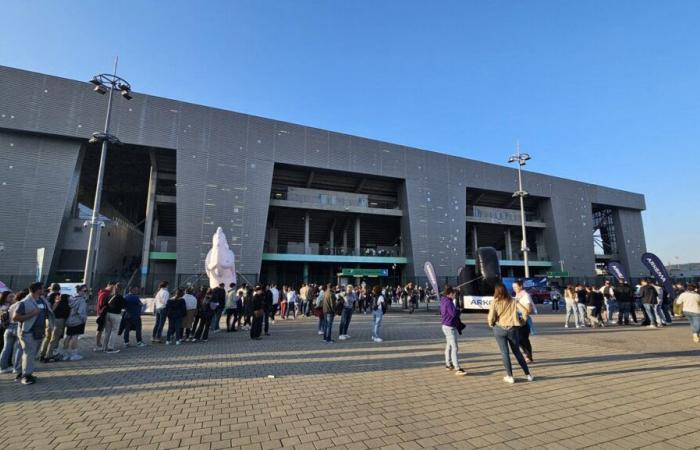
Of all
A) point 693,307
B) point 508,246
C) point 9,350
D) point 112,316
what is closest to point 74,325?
point 112,316

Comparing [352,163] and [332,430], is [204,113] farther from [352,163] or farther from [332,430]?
[332,430]

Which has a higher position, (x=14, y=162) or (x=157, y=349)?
(x=14, y=162)

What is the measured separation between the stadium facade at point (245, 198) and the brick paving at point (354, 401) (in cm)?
2305

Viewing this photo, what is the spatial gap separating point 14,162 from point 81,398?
31510 mm

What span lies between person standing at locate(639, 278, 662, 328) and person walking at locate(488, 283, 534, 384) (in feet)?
33.5

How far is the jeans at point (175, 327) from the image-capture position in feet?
30.7

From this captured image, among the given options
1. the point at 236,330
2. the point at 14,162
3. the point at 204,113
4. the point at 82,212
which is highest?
the point at 204,113

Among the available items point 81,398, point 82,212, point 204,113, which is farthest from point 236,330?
point 82,212

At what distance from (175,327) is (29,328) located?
3.98m

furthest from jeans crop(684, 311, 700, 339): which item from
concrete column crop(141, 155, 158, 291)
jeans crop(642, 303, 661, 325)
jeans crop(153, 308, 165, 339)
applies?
concrete column crop(141, 155, 158, 291)

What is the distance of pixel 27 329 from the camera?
5676mm

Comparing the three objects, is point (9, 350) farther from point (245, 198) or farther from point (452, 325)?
point (245, 198)

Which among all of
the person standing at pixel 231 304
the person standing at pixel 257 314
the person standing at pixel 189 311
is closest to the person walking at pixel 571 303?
the person standing at pixel 257 314

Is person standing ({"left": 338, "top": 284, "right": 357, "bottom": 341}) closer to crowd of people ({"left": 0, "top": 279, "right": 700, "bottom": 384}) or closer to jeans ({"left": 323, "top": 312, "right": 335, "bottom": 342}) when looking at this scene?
crowd of people ({"left": 0, "top": 279, "right": 700, "bottom": 384})
